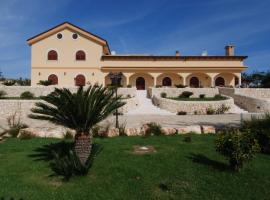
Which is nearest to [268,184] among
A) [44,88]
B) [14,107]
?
[14,107]

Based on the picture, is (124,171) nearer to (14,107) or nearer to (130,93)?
(14,107)

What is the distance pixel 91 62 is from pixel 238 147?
31.4 metres

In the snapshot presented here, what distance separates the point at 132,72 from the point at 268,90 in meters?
17.2

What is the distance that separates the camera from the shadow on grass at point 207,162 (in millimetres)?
7047

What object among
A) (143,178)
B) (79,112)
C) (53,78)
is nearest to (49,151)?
(79,112)

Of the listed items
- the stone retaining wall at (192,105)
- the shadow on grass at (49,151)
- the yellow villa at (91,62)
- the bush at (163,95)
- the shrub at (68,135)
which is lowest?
the shadow on grass at (49,151)

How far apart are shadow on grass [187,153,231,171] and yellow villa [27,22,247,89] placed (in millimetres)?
28195

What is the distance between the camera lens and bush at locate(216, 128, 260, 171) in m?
6.40

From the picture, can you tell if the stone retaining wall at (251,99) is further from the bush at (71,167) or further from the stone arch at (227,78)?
the bush at (71,167)

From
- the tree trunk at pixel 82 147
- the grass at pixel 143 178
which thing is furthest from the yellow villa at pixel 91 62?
the tree trunk at pixel 82 147

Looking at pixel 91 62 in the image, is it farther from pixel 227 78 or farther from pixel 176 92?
pixel 227 78

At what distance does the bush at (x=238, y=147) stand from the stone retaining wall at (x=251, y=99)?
1609 centimetres

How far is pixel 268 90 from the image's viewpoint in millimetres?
31000

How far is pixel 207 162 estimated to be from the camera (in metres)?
7.54
